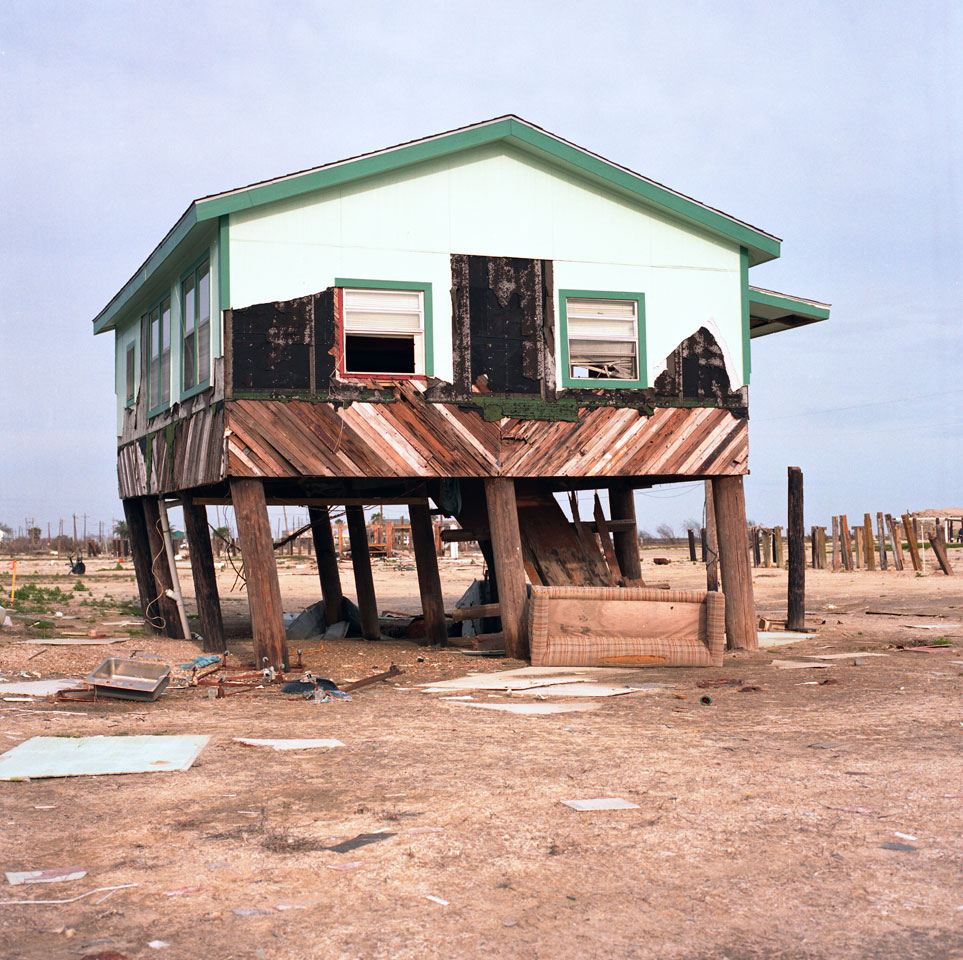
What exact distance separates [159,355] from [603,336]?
7294 millimetres

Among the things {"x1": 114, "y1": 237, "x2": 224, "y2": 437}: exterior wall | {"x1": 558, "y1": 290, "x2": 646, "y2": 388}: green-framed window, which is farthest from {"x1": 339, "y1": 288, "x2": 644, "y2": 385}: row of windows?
{"x1": 114, "y1": 237, "x2": 224, "y2": 437}: exterior wall

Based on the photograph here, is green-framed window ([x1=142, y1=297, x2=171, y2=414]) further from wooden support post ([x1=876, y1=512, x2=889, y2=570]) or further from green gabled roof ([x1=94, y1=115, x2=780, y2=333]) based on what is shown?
wooden support post ([x1=876, y1=512, x2=889, y2=570])

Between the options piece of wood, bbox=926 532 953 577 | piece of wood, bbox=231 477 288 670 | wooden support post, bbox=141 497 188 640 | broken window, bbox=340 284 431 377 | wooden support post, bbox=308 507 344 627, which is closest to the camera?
piece of wood, bbox=231 477 288 670

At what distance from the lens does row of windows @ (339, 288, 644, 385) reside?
14125 mm

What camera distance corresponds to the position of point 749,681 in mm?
12531

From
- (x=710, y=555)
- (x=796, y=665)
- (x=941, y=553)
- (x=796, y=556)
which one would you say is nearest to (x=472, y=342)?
(x=796, y=665)

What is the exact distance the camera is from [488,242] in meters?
14.6

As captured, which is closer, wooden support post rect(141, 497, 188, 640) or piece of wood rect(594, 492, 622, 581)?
piece of wood rect(594, 492, 622, 581)

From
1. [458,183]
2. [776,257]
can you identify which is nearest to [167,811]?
[458,183]

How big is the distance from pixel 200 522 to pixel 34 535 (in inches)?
2891

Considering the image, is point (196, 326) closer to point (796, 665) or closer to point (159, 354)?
point (159, 354)

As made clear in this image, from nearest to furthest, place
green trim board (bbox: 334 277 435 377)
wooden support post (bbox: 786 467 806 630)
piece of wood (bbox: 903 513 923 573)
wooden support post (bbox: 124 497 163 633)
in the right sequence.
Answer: green trim board (bbox: 334 277 435 377) < wooden support post (bbox: 786 467 806 630) < wooden support post (bbox: 124 497 163 633) < piece of wood (bbox: 903 513 923 573)

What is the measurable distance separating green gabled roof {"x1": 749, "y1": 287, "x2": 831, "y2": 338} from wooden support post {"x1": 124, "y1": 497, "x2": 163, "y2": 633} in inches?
461

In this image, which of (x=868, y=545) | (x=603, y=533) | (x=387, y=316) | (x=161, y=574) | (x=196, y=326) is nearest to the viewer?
(x=387, y=316)
